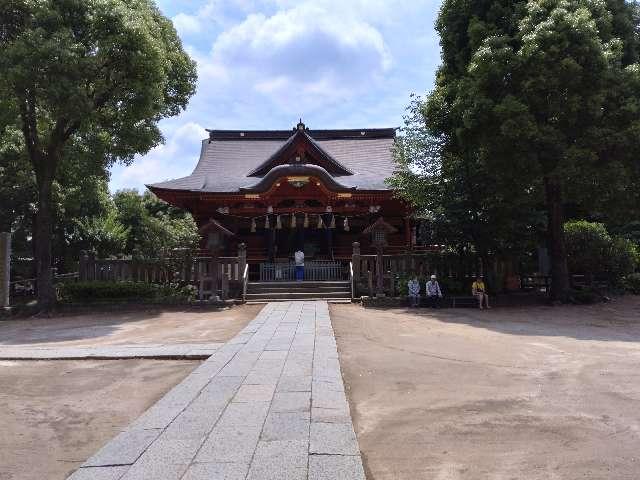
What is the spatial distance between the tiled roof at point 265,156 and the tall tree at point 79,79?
4754 mm

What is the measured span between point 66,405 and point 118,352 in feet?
8.45

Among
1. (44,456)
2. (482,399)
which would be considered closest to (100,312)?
(44,456)

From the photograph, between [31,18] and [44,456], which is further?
[31,18]

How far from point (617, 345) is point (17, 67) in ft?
45.0

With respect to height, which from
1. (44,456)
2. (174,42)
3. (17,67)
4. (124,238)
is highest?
(174,42)

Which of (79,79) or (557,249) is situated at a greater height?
(79,79)

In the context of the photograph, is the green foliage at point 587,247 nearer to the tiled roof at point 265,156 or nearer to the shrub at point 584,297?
the shrub at point 584,297

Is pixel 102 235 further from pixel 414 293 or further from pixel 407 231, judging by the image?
pixel 414 293

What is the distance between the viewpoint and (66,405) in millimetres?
5316

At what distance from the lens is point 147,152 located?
50.2 ft

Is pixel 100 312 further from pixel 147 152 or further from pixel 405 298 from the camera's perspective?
pixel 405 298

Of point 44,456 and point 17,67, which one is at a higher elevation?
point 17,67

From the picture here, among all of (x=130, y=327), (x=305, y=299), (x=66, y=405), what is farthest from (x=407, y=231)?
(x=66, y=405)

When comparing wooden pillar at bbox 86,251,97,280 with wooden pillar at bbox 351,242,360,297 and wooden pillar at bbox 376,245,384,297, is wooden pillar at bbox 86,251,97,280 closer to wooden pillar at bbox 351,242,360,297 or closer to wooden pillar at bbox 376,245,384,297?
wooden pillar at bbox 351,242,360,297
